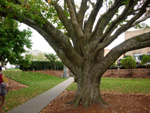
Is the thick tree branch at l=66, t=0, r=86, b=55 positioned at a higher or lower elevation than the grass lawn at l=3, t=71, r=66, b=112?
higher

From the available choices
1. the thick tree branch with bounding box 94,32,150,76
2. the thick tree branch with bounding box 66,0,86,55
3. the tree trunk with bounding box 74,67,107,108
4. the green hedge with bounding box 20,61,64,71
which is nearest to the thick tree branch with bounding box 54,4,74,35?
the thick tree branch with bounding box 66,0,86,55

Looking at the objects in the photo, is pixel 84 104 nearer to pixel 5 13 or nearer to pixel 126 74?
pixel 5 13

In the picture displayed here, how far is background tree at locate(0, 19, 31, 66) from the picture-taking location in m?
11.1

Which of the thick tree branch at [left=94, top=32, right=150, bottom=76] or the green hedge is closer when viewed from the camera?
the thick tree branch at [left=94, top=32, right=150, bottom=76]

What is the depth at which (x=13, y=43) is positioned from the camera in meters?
11.7

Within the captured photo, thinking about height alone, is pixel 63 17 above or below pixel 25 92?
above

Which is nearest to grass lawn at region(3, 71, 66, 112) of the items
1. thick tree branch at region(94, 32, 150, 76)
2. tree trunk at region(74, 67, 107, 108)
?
tree trunk at region(74, 67, 107, 108)

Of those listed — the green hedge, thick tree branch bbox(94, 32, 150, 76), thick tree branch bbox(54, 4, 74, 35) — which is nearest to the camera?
thick tree branch bbox(94, 32, 150, 76)

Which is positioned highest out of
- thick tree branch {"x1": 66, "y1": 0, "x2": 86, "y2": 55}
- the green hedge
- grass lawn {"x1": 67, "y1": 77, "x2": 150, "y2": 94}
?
thick tree branch {"x1": 66, "y1": 0, "x2": 86, "y2": 55}

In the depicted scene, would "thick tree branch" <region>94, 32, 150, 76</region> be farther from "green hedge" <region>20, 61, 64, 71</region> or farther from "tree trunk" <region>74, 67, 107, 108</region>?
"green hedge" <region>20, 61, 64, 71</region>

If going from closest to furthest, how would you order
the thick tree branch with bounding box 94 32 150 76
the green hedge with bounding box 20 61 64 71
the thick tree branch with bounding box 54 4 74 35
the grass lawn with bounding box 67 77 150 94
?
the thick tree branch with bounding box 94 32 150 76
the thick tree branch with bounding box 54 4 74 35
the grass lawn with bounding box 67 77 150 94
the green hedge with bounding box 20 61 64 71

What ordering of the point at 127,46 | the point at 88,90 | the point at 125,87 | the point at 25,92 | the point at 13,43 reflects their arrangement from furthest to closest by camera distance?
the point at 125,87 < the point at 13,43 < the point at 25,92 < the point at 88,90 < the point at 127,46

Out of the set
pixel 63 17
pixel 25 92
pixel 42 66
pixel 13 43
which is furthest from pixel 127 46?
pixel 42 66

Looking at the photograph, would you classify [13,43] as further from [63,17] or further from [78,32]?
[78,32]
